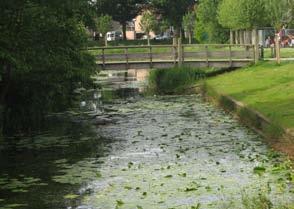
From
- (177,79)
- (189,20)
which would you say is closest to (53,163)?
(177,79)

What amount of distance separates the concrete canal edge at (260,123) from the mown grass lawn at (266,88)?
0.79ft

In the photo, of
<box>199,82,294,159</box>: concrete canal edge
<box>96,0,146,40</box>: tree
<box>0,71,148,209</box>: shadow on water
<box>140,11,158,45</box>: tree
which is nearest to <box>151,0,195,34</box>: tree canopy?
<box>140,11,158,45</box>: tree

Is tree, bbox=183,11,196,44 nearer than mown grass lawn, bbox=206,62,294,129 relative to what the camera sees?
No

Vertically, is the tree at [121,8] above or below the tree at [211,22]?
above

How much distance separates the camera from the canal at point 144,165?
44.7 ft

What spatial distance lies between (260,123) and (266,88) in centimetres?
904

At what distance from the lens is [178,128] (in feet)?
82.3

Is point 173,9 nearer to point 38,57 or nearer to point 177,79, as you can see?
point 177,79

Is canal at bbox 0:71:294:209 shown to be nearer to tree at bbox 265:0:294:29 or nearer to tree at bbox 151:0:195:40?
tree at bbox 265:0:294:29

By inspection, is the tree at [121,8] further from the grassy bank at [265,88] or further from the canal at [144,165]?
the canal at [144,165]

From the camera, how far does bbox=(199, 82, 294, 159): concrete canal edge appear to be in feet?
60.5

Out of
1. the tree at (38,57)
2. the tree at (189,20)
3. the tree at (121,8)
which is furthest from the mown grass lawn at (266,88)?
the tree at (121,8)

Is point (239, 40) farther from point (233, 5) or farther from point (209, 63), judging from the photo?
point (209, 63)

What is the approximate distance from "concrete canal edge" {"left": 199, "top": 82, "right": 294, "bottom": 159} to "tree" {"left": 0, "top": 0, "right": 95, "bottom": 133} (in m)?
6.54
